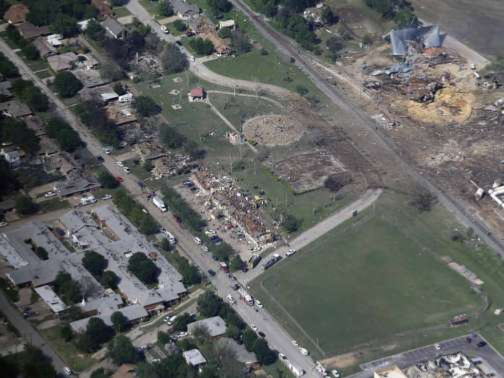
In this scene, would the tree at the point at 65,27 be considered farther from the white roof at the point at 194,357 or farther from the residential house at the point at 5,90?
the white roof at the point at 194,357

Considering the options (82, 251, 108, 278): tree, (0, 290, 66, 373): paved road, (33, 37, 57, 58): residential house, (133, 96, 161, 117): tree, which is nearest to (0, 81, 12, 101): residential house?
(33, 37, 57, 58): residential house

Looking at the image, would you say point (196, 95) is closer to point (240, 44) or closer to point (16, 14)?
point (240, 44)

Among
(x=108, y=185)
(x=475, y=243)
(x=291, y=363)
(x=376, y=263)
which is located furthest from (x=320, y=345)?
(x=108, y=185)

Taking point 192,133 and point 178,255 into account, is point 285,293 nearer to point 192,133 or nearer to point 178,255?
point 178,255

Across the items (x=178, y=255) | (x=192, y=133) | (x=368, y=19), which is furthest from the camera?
(x=368, y=19)

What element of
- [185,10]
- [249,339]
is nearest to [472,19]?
[185,10]

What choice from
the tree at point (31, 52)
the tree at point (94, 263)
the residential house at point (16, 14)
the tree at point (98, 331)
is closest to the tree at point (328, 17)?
the tree at point (31, 52)

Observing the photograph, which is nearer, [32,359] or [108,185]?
[32,359]
